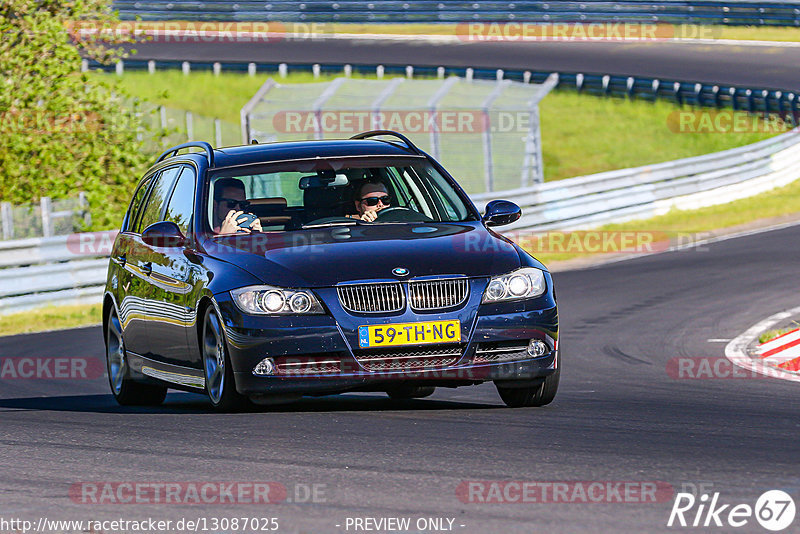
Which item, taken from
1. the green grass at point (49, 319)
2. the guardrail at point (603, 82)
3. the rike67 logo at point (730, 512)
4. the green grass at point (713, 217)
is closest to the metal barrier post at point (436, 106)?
A: the green grass at point (713, 217)

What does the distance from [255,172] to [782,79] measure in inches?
1451

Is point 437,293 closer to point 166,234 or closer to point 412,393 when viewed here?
point 166,234

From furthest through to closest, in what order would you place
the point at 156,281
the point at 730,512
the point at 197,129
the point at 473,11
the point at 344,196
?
the point at 473,11 < the point at 197,129 < the point at 156,281 < the point at 344,196 < the point at 730,512

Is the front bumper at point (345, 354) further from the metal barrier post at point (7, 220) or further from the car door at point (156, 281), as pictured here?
the metal barrier post at point (7, 220)

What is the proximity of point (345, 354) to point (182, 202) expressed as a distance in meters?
2.17

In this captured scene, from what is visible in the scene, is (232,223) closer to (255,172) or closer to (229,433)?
(255,172)

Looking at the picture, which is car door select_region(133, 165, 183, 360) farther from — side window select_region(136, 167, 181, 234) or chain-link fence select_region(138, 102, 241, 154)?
chain-link fence select_region(138, 102, 241, 154)

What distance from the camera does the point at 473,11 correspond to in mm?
58250

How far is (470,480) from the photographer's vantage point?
6.18 metres

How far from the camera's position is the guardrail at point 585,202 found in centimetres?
1994

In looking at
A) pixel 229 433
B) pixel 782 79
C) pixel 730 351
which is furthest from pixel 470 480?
pixel 782 79

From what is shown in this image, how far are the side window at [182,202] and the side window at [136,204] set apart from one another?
0.92 metres

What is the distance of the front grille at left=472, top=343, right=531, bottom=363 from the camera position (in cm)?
831

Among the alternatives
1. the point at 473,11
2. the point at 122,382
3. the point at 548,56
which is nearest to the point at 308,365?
the point at 122,382
